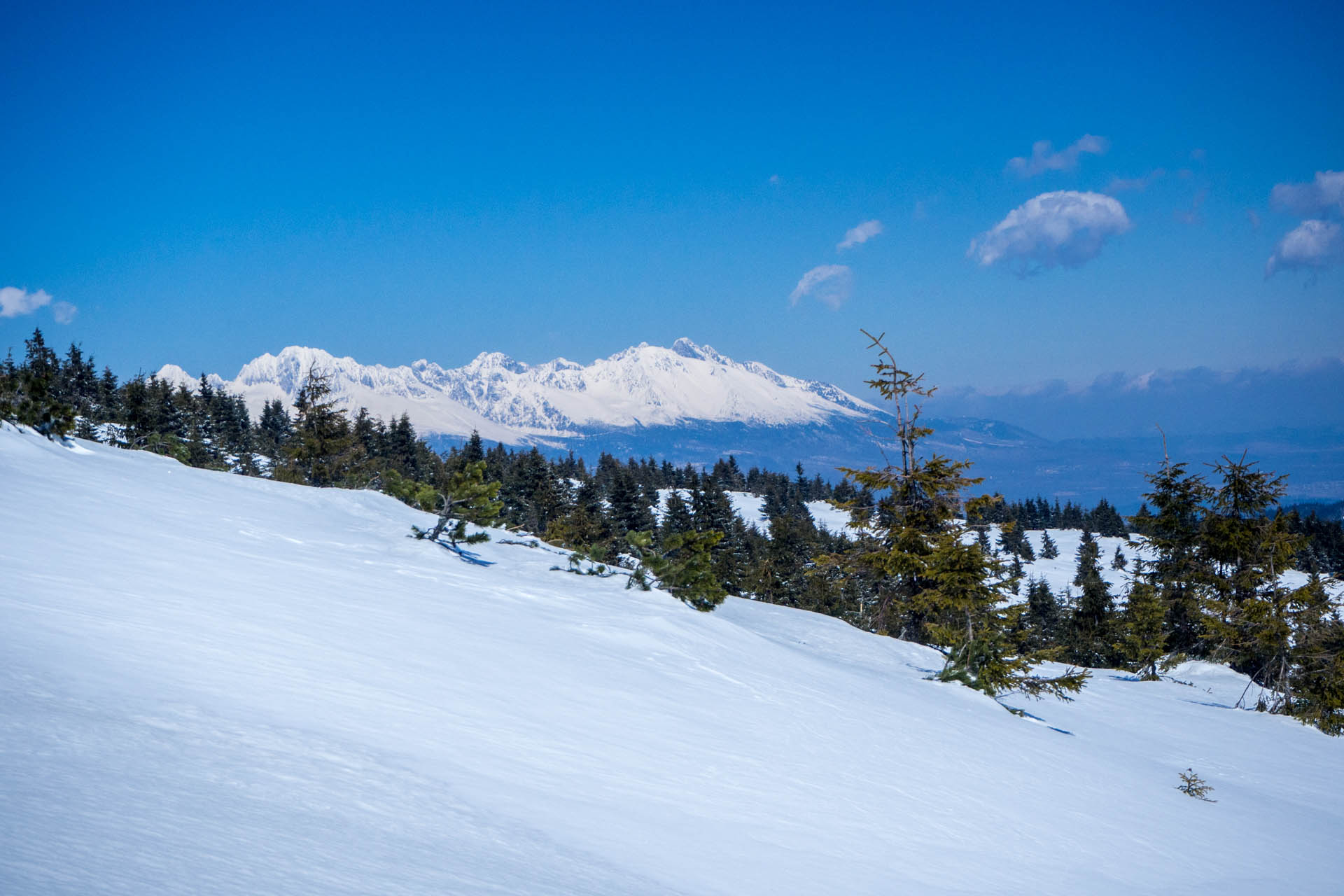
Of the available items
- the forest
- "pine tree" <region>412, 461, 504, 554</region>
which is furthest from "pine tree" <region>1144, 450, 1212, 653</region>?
"pine tree" <region>412, 461, 504, 554</region>

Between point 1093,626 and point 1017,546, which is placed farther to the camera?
point 1017,546

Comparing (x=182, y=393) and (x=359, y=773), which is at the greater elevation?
(x=182, y=393)

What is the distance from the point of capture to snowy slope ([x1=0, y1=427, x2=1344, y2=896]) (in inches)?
118

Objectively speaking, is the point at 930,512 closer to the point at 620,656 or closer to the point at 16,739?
the point at 620,656

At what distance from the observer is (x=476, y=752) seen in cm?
491

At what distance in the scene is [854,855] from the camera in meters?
4.93

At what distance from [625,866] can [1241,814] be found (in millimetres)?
8921

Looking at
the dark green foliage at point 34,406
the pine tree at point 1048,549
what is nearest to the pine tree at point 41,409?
the dark green foliage at point 34,406

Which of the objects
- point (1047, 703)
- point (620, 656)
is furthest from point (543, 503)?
point (620, 656)

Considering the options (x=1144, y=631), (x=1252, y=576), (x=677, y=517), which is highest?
(x=1252, y=576)

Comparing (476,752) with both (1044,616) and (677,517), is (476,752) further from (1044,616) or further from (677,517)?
(1044,616)

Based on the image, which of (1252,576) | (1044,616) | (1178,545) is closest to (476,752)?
(1252,576)

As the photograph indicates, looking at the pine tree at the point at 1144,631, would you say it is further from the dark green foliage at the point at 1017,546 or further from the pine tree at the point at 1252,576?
the dark green foliage at the point at 1017,546

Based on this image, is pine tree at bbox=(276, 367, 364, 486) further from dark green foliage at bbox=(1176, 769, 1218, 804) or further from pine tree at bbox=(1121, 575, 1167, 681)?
dark green foliage at bbox=(1176, 769, 1218, 804)
